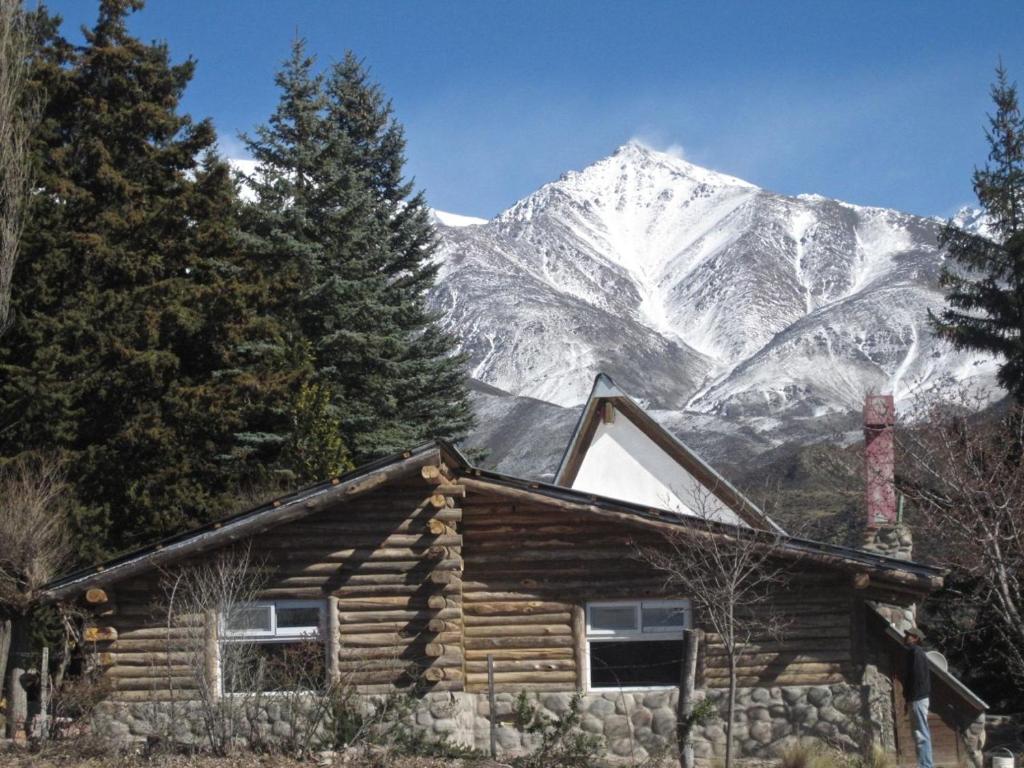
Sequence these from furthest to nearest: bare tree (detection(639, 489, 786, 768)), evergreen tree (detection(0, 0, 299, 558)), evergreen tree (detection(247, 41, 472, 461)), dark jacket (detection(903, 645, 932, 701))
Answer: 1. evergreen tree (detection(247, 41, 472, 461))
2. evergreen tree (detection(0, 0, 299, 558))
3. bare tree (detection(639, 489, 786, 768))
4. dark jacket (detection(903, 645, 932, 701))

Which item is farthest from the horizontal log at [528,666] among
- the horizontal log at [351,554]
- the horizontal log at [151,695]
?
the horizontal log at [151,695]

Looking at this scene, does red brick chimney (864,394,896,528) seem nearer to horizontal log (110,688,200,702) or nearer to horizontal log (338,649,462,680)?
horizontal log (338,649,462,680)

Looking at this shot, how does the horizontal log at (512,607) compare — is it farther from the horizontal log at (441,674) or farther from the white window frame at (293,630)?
the white window frame at (293,630)

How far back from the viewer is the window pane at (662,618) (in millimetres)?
16609

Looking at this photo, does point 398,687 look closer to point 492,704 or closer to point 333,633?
point 333,633

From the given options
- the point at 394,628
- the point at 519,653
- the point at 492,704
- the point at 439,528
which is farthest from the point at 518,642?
the point at 439,528

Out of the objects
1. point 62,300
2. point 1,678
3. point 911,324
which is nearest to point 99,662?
point 1,678

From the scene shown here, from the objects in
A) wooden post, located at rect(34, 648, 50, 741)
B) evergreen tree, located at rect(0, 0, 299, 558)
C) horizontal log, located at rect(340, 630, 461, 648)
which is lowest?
wooden post, located at rect(34, 648, 50, 741)

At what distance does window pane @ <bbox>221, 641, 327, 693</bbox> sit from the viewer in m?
14.2

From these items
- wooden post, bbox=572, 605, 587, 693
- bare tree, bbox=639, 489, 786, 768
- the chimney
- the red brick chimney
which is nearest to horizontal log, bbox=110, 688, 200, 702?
wooden post, bbox=572, 605, 587, 693

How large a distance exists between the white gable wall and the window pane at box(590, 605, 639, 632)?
26.1 feet

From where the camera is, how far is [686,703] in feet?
44.0

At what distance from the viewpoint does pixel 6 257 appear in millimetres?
24438

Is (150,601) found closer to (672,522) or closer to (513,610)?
(513,610)
